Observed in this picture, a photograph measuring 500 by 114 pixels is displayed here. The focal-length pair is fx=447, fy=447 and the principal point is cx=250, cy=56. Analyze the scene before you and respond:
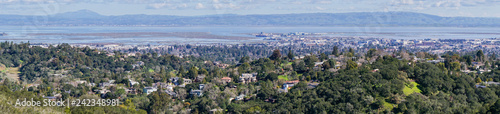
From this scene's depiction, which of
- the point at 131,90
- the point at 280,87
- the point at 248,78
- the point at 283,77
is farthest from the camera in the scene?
the point at 248,78

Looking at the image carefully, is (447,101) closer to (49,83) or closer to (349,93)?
(349,93)

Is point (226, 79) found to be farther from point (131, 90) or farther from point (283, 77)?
point (131, 90)

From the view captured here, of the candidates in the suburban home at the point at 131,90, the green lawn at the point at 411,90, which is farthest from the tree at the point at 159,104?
the green lawn at the point at 411,90

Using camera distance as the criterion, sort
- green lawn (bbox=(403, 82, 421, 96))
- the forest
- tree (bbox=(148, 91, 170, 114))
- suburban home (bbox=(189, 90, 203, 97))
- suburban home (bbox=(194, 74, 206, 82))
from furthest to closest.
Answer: suburban home (bbox=(194, 74, 206, 82))
suburban home (bbox=(189, 90, 203, 97))
tree (bbox=(148, 91, 170, 114))
green lawn (bbox=(403, 82, 421, 96))
the forest

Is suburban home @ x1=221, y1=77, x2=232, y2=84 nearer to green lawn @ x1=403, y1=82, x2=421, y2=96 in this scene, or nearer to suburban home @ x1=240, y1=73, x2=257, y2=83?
suburban home @ x1=240, y1=73, x2=257, y2=83

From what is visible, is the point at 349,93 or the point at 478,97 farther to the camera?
the point at 478,97

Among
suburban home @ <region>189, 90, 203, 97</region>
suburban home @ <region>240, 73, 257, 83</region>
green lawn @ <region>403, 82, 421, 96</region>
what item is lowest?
suburban home @ <region>189, 90, 203, 97</region>

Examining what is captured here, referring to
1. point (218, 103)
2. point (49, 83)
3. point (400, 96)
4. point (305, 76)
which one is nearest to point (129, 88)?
point (49, 83)

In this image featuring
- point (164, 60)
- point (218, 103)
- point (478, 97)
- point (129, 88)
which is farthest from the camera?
point (164, 60)

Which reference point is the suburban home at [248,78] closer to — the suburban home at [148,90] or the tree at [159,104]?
the suburban home at [148,90]

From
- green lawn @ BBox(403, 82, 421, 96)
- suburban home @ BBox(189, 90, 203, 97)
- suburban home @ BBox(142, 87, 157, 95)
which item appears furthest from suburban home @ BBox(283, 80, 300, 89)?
suburban home @ BBox(142, 87, 157, 95)

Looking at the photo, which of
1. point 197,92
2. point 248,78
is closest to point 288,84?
point 248,78
